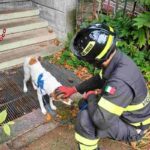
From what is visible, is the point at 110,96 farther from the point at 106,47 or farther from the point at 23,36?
the point at 23,36

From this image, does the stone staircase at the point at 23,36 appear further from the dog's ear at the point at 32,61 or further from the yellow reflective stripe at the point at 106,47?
the yellow reflective stripe at the point at 106,47

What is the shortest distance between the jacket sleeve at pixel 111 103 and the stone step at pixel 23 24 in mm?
3781

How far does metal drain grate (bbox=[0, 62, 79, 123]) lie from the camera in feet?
13.1

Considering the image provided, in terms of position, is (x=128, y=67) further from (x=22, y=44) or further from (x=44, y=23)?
(x=44, y=23)

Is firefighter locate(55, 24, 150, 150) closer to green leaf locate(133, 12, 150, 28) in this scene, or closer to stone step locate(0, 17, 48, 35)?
green leaf locate(133, 12, 150, 28)

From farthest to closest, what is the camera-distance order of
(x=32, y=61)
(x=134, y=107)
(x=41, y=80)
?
(x=32, y=61), (x=41, y=80), (x=134, y=107)

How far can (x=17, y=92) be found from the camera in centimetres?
439

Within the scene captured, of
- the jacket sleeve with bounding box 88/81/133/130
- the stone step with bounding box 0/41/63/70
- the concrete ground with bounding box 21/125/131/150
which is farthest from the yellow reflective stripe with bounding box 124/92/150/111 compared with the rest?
the stone step with bounding box 0/41/63/70

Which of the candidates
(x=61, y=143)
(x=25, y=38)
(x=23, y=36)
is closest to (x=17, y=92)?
(x=61, y=143)

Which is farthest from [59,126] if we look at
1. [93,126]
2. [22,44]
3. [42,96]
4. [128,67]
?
[22,44]

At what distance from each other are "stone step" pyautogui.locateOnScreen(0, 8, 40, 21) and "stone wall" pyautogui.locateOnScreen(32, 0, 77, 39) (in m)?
0.27

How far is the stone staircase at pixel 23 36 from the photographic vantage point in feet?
17.1

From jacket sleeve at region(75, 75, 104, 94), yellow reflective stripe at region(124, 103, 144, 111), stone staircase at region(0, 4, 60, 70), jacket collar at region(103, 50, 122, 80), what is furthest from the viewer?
stone staircase at region(0, 4, 60, 70)

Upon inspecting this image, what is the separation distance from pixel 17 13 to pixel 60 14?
1110mm
